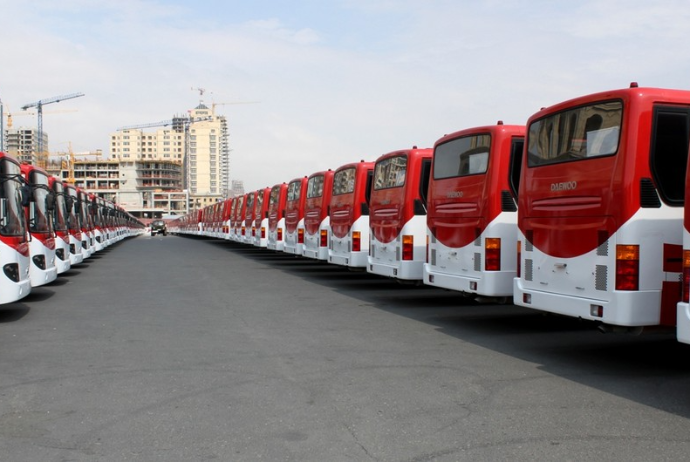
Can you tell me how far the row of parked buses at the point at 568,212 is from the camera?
258 inches

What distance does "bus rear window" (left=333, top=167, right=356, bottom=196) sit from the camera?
1580 centimetres

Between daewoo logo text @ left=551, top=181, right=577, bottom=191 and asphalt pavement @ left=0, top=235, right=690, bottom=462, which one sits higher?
daewoo logo text @ left=551, top=181, right=577, bottom=191

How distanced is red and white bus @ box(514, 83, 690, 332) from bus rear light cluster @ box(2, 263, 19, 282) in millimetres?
7475

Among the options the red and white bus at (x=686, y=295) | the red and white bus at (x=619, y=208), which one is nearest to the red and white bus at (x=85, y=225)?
the red and white bus at (x=619, y=208)

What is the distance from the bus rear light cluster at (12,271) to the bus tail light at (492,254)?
6805 mm

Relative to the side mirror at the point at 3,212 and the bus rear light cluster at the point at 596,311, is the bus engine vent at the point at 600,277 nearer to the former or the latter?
the bus rear light cluster at the point at 596,311

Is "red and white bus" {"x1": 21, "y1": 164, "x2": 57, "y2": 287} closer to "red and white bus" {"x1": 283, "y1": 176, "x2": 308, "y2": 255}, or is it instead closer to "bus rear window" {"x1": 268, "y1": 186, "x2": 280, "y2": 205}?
"red and white bus" {"x1": 283, "y1": 176, "x2": 308, "y2": 255}

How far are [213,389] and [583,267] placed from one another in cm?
391

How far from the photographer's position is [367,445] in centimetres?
452

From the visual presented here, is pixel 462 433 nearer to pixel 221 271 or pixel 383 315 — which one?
pixel 383 315

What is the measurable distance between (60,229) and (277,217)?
7390 mm

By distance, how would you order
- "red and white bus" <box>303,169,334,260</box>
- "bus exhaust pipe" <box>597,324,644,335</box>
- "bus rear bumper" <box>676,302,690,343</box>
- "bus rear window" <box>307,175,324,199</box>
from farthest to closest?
1. "bus rear window" <box>307,175,324,199</box>
2. "red and white bus" <box>303,169,334,260</box>
3. "bus exhaust pipe" <box>597,324,644,335</box>
4. "bus rear bumper" <box>676,302,690,343</box>

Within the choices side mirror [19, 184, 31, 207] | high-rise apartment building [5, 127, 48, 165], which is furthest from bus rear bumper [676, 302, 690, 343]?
high-rise apartment building [5, 127, 48, 165]

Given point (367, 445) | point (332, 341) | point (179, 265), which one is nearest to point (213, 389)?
point (367, 445)
